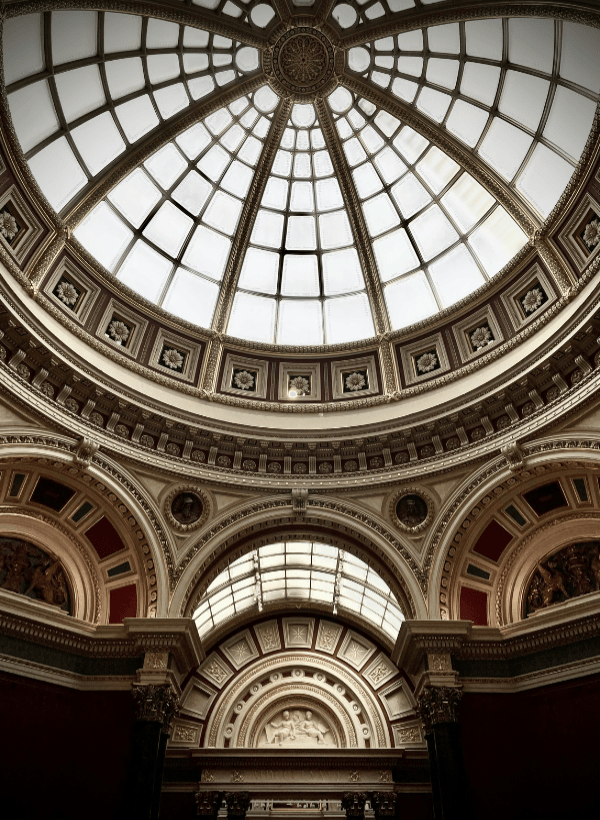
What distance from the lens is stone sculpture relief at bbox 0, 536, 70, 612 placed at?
1279 cm

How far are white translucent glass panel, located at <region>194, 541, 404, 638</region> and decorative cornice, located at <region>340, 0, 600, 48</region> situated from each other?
13419 mm

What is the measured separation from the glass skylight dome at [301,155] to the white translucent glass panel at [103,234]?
40mm

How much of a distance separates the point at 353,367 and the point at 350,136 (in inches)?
252

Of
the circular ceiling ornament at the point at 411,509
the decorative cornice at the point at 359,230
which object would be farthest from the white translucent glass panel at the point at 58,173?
the circular ceiling ornament at the point at 411,509

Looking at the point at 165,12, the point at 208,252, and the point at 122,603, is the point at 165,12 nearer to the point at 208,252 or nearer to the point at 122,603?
the point at 208,252

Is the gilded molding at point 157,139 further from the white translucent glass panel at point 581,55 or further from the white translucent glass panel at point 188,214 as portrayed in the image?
the white translucent glass panel at point 581,55

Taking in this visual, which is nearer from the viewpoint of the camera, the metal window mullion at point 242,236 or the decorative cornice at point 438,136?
the decorative cornice at point 438,136

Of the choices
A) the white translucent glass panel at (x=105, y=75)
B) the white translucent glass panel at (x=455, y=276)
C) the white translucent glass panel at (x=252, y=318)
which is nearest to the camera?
the white translucent glass panel at (x=105, y=75)

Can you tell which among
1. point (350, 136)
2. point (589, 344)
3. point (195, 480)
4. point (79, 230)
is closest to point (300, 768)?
point (195, 480)

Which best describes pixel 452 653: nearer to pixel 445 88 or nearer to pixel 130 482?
pixel 130 482

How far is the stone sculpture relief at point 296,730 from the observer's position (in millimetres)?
19145

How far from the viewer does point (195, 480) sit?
1488 cm

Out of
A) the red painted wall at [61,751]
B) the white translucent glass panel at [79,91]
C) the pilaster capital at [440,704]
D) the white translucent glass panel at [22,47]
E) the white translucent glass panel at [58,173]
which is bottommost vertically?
the red painted wall at [61,751]

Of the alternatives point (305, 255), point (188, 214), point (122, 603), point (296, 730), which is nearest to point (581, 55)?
point (305, 255)
